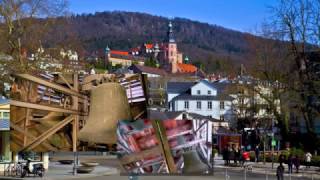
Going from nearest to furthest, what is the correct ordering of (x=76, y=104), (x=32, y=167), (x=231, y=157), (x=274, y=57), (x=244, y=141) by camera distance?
(x=76, y=104)
(x=32, y=167)
(x=231, y=157)
(x=274, y=57)
(x=244, y=141)

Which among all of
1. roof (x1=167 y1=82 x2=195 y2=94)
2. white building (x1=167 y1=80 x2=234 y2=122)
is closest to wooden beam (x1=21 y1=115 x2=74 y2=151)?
white building (x1=167 y1=80 x2=234 y2=122)

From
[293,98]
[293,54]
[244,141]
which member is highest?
[293,54]

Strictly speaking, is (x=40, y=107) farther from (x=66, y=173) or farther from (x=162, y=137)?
(x=66, y=173)

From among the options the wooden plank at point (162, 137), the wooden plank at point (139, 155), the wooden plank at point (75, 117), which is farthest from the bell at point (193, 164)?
the wooden plank at point (75, 117)

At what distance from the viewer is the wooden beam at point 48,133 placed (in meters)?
14.4

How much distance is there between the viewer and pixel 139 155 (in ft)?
48.5

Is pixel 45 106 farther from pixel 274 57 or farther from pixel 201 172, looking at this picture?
pixel 274 57

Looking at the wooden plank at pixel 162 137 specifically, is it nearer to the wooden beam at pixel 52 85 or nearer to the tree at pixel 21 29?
the wooden beam at pixel 52 85

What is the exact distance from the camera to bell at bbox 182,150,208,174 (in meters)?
14.9

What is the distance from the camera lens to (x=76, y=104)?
14336mm

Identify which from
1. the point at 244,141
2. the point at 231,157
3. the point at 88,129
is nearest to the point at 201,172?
the point at 88,129

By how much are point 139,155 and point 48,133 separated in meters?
2.13

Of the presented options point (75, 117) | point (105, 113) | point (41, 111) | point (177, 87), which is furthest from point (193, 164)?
point (177, 87)

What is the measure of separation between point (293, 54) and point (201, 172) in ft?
138
